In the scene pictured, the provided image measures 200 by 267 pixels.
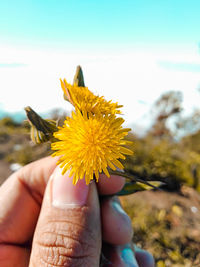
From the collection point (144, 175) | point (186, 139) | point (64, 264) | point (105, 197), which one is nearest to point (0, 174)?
point (144, 175)

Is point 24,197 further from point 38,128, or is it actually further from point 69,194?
point 38,128

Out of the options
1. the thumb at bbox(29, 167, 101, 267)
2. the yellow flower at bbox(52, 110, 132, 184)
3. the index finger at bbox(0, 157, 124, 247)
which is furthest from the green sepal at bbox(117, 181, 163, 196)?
the yellow flower at bbox(52, 110, 132, 184)

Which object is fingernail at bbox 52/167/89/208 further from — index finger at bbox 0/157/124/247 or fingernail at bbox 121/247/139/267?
fingernail at bbox 121/247/139/267

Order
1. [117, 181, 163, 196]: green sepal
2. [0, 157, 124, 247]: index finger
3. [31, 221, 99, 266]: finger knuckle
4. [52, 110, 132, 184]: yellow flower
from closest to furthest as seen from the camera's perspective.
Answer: [52, 110, 132, 184]: yellow flower → [31, 221, 99, 266]: finger knuckle → [117, 181, 163, 196]: green sepal → [0, 157, 124, 247]: index finger

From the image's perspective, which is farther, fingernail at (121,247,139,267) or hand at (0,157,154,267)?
fingernail at (121,247,139,267)

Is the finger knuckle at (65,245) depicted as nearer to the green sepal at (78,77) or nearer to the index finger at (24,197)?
the index finger at (24,197)

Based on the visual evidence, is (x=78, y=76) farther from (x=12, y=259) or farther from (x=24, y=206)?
(x=12, y=259)

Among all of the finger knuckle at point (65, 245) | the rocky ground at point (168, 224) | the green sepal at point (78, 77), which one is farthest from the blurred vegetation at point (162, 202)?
the finger knuckle at point (65, 245)
